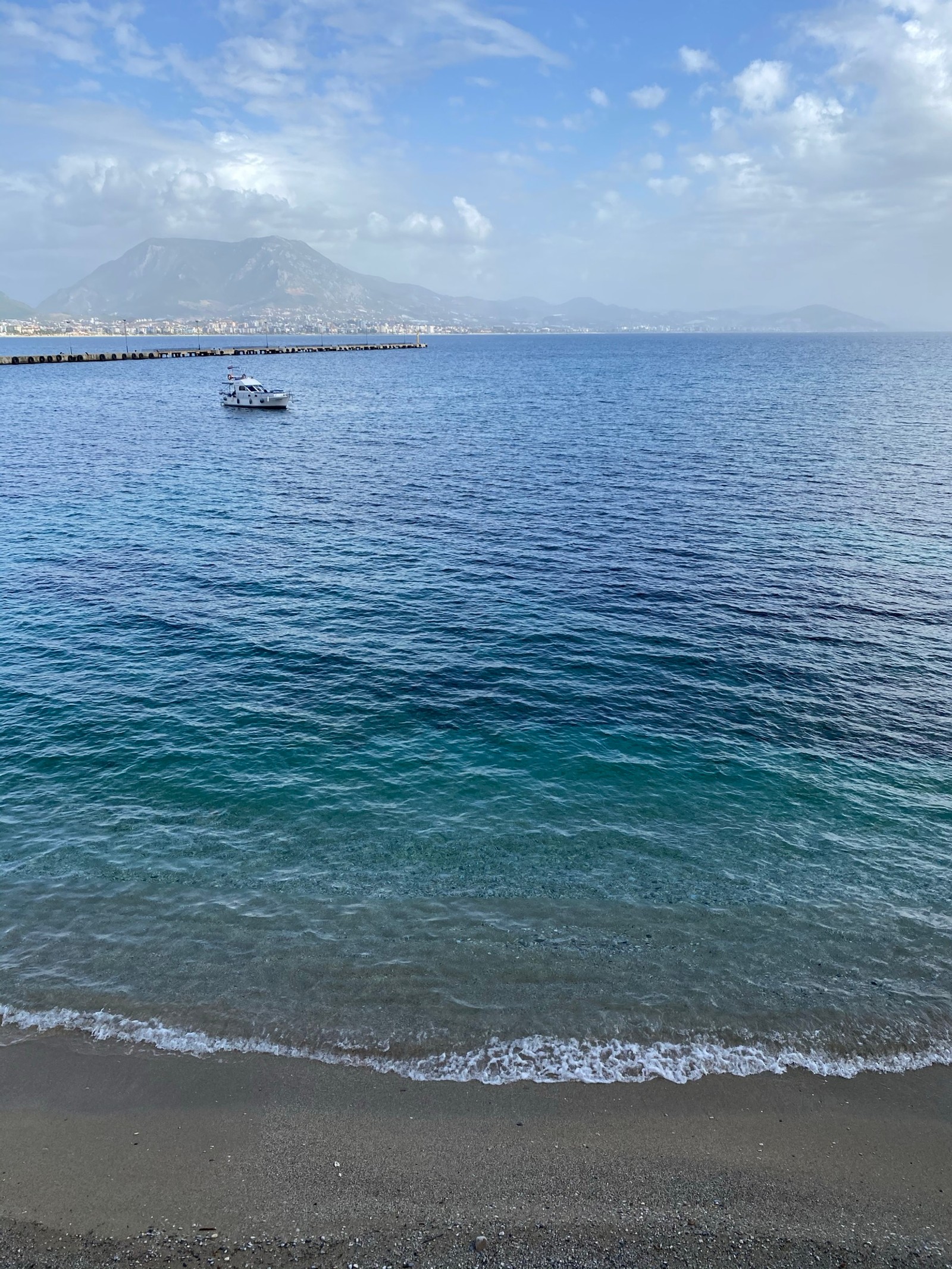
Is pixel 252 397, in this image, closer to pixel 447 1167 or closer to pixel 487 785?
pixel 487 785

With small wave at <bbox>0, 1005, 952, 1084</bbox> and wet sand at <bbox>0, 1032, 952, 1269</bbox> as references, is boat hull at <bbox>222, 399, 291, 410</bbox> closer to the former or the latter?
small wave at <bbox>0, 1005, 952, 1084</bbox>

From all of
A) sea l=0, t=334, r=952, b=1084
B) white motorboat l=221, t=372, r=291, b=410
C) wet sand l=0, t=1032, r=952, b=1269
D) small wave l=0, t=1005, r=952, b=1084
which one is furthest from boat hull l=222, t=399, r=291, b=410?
wet sand l=0, t=1032, r=952, b=1269

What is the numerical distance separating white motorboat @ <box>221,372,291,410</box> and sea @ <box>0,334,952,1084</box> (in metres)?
73.8

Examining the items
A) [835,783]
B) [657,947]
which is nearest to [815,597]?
[835,783]

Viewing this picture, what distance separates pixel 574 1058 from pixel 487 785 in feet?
39.5

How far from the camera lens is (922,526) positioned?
195 ft

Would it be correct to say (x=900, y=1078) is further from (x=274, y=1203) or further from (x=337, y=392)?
(x=337, y=392)

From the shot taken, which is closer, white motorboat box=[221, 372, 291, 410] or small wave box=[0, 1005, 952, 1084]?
small wave box=[0, 1005, 952, 1084]

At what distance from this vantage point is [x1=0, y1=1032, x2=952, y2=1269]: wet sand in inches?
544

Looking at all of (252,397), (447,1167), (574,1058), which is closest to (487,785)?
(574,1058)

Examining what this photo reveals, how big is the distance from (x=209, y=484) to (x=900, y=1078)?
2937 inches

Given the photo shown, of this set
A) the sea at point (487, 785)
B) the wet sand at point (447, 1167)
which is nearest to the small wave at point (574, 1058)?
the sea at point (487, 785)

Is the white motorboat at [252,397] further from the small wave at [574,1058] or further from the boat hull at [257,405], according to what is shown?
the small wave at [574,1058]

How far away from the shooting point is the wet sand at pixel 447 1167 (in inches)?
544
